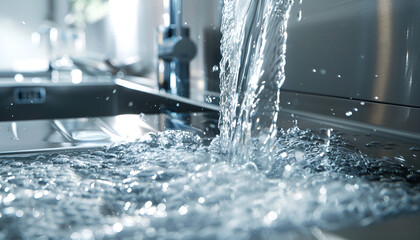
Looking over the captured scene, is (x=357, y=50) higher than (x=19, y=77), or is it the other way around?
(x=357, y=50)

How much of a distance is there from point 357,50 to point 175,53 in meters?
0.57

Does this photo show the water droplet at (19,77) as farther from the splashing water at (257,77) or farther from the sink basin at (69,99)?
the splashing water at (257,77)

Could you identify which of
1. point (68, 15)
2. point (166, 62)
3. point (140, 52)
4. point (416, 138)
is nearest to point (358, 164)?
point (416, 138)

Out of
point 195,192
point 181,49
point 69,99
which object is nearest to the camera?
point 195,192

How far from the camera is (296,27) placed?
856 mm

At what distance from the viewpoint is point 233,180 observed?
486 mm

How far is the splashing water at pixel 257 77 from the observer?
0.63 meters

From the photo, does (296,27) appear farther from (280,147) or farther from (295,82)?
(280,147)

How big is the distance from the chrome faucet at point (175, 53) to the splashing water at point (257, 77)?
490mm

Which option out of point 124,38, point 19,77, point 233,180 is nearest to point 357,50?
point 233,180

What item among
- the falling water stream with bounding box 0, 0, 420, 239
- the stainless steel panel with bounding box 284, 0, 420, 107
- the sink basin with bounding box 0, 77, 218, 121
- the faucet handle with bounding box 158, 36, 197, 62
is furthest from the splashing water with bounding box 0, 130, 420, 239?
the sink basin with bounding box 0, 77, 218, 121

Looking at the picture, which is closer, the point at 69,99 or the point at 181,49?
the point at 181,49

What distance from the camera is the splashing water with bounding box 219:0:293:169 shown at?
0.63 metres

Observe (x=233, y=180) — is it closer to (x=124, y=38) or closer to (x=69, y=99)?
(x=69, y=99)
